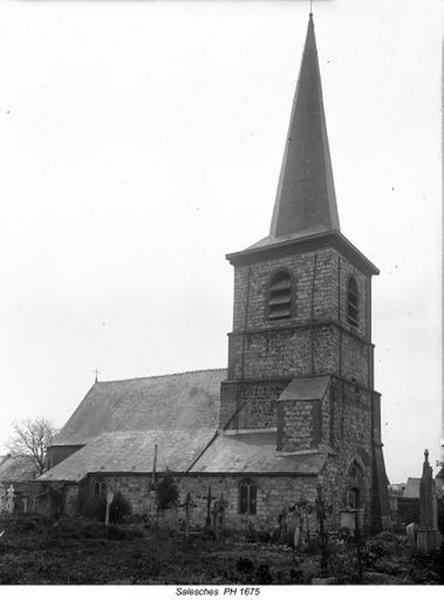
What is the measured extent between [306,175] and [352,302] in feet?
18.2

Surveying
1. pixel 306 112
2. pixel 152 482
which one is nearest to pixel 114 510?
pixel 152 482

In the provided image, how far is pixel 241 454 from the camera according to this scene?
75.8 feet

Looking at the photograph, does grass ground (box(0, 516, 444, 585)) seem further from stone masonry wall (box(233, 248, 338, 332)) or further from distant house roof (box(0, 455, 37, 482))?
distant house roof (box(0, 455, 37, 482))

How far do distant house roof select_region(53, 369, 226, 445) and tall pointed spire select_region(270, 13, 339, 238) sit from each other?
8.06m

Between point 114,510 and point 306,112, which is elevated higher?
point 306,112

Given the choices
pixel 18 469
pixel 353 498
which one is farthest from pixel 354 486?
pixel 18 469

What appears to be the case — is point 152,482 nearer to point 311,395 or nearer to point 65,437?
point 311,395

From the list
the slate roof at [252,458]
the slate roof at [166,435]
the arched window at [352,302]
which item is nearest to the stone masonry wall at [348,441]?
the slate roof at [252,458]

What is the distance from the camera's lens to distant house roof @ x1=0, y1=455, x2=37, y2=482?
152ft

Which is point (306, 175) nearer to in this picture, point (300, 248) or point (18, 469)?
point (300, 248)

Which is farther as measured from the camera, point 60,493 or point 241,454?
point 60,493

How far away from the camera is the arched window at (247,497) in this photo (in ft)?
70.2

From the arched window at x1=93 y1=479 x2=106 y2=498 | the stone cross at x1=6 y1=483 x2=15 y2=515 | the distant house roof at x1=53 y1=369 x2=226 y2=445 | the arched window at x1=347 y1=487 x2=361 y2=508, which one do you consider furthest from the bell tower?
the stone cross at x1=6 y1=483 x2=15 y2=515

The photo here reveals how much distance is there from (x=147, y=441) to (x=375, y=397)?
32.2ft
